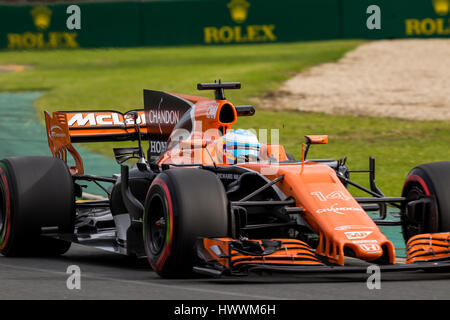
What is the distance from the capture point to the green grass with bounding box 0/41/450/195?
1920 cm

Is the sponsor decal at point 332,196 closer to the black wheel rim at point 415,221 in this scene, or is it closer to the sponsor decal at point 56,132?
the black wheel rim at point 415,221

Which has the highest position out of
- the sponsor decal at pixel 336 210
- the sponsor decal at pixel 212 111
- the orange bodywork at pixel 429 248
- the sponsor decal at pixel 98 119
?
the sponsor decal at pixel 212 111

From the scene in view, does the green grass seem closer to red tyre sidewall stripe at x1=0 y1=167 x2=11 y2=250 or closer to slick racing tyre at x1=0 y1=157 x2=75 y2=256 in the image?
slick racing tyre at x1=0 y1=157 x2=75 y2=256

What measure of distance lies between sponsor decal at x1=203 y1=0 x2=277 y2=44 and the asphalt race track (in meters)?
26.3

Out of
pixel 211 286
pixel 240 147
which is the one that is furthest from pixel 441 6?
pixel 211 286

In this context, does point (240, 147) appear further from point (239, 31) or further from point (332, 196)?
point (239, 31)

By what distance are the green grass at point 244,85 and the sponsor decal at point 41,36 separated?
50 cm

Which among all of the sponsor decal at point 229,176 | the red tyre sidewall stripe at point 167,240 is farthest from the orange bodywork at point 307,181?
the red tyre sidewall stripe at point 167,240

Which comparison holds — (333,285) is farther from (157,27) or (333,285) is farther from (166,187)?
(157,27)

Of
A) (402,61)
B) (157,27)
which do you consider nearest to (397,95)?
(402,61)

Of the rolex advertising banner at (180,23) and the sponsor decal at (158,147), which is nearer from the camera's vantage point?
the sponsor decal at (158,147)

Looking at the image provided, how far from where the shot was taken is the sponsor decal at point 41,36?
3419 centimetres

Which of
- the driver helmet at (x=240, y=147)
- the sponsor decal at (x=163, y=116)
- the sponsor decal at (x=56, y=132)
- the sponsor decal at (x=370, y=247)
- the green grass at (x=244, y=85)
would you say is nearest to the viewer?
the sponsor decal at (x=370, y=247)

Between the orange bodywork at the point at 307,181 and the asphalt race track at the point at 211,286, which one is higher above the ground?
the orange bodywork at the point at 307,181
